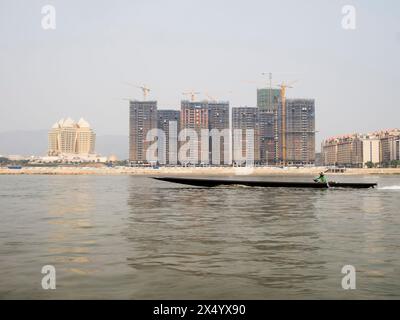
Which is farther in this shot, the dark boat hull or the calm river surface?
the dark boat hull

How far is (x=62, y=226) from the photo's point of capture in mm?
24750

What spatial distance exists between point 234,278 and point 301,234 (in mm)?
9582

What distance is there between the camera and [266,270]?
13.8 meters

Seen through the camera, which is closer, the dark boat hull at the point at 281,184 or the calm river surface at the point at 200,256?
the calm river surface at the point at 200,256

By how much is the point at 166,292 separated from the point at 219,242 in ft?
25.9

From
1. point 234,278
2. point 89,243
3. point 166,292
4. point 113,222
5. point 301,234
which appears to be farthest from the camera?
point 113,222

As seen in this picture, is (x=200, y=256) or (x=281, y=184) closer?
(x=200, y=256)
